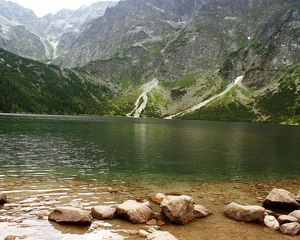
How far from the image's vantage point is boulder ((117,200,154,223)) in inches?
1032

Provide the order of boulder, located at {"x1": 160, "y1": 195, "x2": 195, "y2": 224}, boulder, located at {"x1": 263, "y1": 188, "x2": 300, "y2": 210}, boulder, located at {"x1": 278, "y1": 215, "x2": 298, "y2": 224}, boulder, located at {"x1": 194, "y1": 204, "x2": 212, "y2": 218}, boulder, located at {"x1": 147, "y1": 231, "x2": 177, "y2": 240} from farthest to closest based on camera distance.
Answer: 1. boulder, located at {"x1": 263, "y1": 188, "x2": 300, "y2": 210}
2. boulder, located at {"x1": 194, "y1": 204, "x2": 212, "y2": 218}
3. boulder, located at {"x1": 278, "y1": 215, "x2": 298, "y2": 224}
4. boulder, located at {"x1": 160, "y1": 195, "x2": 195, "y2": 224}
5. boulder, located at {"x1": 147, "y1": 231, "x2": 177, "y2": 240}

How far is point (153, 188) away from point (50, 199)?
39.5 feet

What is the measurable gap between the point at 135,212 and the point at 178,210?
3.24 meters

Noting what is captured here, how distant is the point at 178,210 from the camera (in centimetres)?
2636

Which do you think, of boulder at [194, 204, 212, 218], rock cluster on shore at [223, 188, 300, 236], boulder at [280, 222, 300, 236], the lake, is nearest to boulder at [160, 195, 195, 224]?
boulder at [194, 204, 212, 218]

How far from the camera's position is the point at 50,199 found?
105 ft

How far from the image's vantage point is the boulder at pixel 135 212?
26.2m

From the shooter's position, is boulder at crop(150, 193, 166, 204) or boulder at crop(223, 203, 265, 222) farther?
boulder at crop(150, 193, 166, 204)

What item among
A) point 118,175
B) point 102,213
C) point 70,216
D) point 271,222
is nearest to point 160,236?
point 102,213

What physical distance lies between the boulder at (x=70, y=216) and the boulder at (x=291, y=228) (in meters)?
14.2

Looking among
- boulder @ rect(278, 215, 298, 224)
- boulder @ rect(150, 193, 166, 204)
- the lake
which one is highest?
boulder @ rect(278, 215, 298, 224)

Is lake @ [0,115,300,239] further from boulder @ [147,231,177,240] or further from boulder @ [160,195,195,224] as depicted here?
boulder @ [147,231,177,240]

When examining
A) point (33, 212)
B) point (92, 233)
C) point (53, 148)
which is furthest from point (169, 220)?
point (53, 148)

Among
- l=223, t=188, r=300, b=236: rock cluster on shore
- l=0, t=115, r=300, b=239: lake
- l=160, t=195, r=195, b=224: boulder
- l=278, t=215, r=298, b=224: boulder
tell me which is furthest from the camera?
l=0, t=115, r=300, b=239: lake
